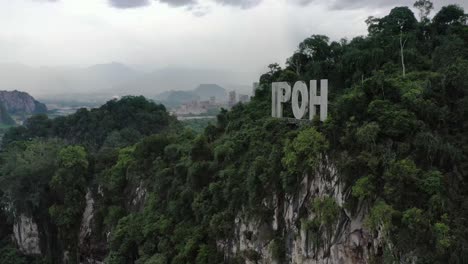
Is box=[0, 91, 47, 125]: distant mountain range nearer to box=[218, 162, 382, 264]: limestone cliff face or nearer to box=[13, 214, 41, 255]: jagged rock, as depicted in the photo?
box=[13, 214, 41, 255]: jagged rock

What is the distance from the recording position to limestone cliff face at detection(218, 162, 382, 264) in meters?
13.6

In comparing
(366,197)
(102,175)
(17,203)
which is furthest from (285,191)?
(17,203)

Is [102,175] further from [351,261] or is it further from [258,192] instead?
[351,261]

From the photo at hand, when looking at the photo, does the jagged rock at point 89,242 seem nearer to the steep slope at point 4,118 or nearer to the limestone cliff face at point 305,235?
the limestone cliff face at point 305,235

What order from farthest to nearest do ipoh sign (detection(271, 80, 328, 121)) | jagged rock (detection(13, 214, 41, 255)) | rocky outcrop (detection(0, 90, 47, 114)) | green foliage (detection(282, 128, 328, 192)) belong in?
rocky outcrop (detection(0, 90, 47, 114)) → jagged rock (detection(13, 214, 41, 255)) → ipoh sign (detection(271, 80, 328, 121)) → green foliage (detection(282, 128, 328, 192))

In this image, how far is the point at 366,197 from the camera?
13.4 m

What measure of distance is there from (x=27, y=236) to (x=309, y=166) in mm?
24721

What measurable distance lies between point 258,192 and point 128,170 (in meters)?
12.6

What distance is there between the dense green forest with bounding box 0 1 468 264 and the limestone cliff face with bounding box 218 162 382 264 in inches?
7.8

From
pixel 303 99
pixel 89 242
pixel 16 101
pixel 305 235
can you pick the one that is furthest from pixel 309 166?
pixel 16 101

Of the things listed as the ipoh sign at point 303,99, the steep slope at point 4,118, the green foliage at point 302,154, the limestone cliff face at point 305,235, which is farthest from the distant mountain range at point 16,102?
the green foliage at point 302,154

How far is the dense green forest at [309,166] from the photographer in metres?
12.6

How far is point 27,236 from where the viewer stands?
31.8 metres

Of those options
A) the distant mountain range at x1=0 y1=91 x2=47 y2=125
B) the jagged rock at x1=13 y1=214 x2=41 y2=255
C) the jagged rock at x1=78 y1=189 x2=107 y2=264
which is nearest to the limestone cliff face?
the jagged rock at x1=78 y1=189 x2=107 y2=264
